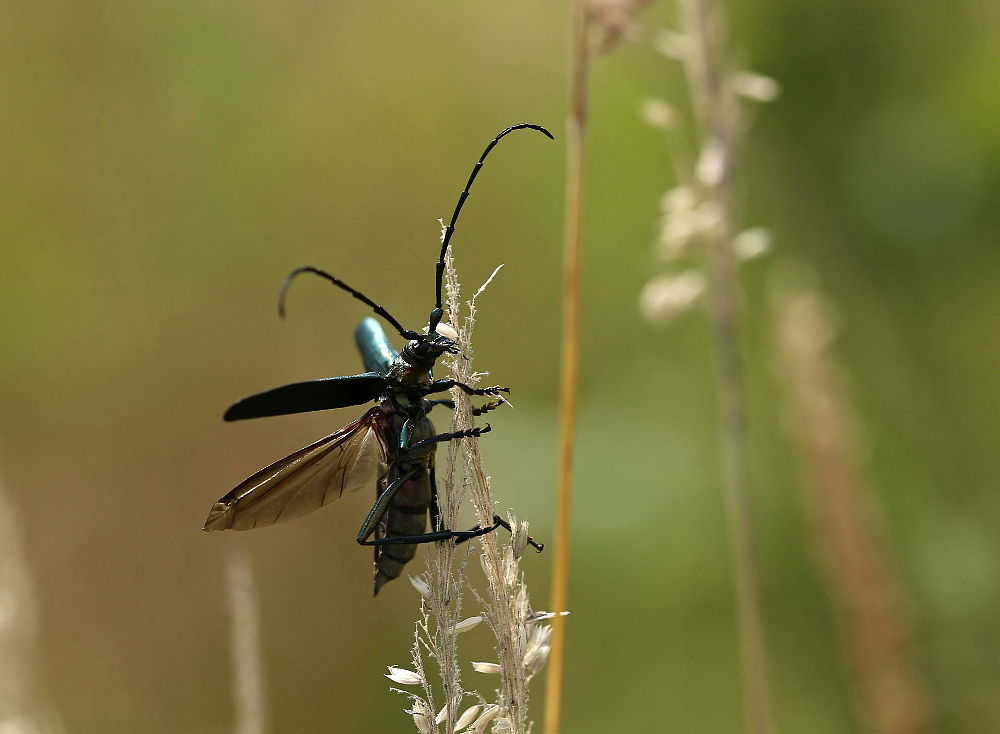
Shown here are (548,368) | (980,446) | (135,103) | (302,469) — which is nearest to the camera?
(302,469)

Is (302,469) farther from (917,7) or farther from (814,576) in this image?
(917,7)

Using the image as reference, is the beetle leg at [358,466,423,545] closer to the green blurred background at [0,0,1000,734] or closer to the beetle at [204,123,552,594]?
the beetle at [204,123,552,594]

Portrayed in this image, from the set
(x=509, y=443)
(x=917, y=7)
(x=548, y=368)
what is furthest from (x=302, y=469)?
(x=917, y=7)

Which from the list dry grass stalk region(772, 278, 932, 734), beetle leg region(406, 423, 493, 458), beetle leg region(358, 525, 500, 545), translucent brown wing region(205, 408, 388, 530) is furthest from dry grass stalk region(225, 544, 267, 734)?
dry grass stalk region(772, 278, 932, 734)

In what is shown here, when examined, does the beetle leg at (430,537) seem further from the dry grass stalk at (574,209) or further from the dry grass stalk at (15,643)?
the dry grass stalk at (15,643)

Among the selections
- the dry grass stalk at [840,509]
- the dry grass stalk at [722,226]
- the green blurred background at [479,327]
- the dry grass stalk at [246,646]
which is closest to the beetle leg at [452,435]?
the dry grass stalk at [246,646]

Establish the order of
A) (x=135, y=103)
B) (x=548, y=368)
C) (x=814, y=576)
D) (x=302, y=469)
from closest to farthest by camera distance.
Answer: (x=302, y=469), (x=814, y=576), (x=548, y=368), (x=135, y=103)

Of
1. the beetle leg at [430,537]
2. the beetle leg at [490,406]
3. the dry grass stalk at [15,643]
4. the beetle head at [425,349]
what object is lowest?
the dry grass stalk at [15,643]
